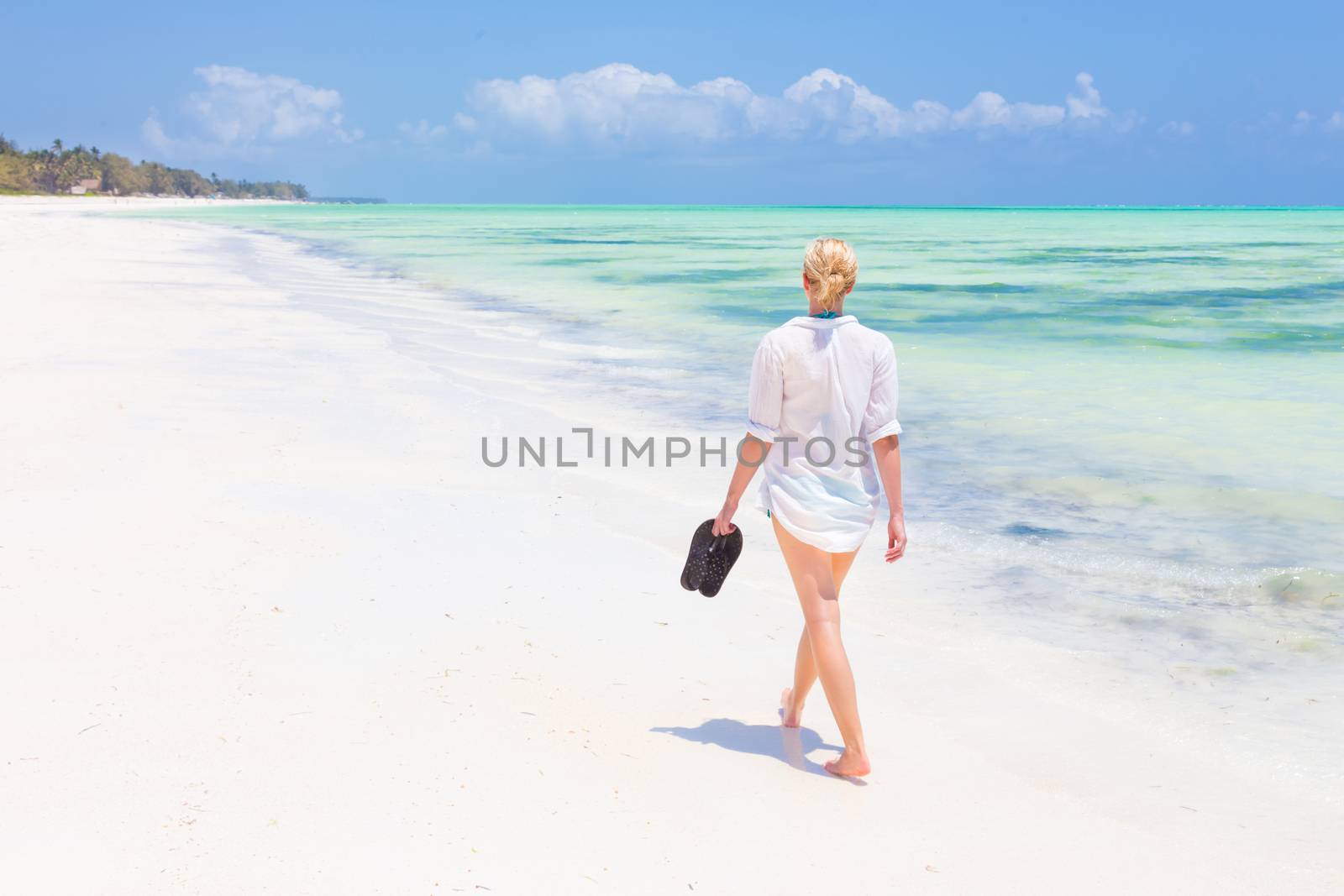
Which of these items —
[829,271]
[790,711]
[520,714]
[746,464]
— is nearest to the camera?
[829,271]

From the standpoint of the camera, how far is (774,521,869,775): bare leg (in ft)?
10.7

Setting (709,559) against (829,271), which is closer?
(829,271)

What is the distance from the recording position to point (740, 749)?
344 cm

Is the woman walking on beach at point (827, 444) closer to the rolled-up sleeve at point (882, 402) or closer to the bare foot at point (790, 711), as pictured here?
the rolled-up sleeve at point (882, 402)

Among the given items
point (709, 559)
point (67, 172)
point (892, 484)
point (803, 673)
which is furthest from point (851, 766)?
point (67, 172)

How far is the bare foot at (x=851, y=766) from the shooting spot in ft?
10.7

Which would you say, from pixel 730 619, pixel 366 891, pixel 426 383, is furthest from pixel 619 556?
pixel 426 383

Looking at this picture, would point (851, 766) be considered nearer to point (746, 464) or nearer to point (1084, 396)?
point (746, 464)

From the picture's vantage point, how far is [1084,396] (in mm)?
10484

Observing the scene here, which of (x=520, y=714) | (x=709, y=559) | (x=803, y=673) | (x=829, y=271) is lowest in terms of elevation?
(x=520, y=714)

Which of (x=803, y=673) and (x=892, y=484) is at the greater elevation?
(x=892, y=484)

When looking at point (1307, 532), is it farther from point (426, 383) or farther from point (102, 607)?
point (426, 383)

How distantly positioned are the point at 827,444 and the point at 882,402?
0.71 feet

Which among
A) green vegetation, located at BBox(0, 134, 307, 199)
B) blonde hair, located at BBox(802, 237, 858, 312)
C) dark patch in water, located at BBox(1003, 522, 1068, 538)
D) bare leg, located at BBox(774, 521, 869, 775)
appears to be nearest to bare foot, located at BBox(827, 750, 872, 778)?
bare leg, located at BBox(774, 521, 869, 775)
